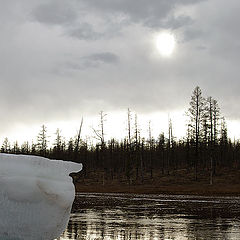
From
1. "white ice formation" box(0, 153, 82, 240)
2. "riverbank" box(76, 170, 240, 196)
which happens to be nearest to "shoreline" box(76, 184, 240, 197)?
"riverbank" box(76, 170, 240, 196)

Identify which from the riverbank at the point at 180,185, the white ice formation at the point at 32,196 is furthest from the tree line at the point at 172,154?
the white ice formation at the point at 32,196

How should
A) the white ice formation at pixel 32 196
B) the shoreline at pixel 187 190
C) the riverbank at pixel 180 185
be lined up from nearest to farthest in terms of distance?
the white ice formation at pixel 32 196, the shoreline at pixel 187 190, the riverbank at pixel 180 185

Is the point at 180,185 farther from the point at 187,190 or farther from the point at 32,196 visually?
the point at 32,196

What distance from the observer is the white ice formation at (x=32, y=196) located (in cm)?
626

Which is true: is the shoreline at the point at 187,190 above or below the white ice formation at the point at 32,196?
below

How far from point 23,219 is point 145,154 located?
85.9m

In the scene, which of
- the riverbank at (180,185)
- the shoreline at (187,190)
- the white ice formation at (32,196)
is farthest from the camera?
the riverbank at (180,185)

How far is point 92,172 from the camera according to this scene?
8356 cm

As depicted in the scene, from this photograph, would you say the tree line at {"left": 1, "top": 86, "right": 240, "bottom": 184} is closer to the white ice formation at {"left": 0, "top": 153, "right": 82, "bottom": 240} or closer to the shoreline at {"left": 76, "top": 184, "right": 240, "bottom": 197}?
the shoreline at {"left": 76, "top": 184, "right": 240, "bottom": 197}

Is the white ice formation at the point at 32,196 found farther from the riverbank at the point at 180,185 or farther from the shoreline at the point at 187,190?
the riverbank at the point at 180,185

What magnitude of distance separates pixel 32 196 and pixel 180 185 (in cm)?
5350

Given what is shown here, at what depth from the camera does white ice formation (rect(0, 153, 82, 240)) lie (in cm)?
626

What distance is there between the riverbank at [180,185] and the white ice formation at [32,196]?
4252cm

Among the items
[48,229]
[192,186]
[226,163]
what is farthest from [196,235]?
[226,163]
